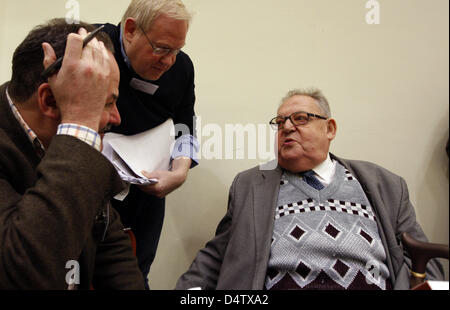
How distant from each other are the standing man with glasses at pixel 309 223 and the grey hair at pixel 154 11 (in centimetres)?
50

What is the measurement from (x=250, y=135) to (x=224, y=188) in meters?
0.21

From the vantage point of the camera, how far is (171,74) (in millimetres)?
1089

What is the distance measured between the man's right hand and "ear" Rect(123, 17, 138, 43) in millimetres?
484

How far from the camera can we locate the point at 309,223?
3.58 ft

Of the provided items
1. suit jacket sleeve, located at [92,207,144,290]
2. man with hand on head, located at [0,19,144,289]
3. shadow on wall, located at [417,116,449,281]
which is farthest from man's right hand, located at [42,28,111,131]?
shadow on wall, located at [417,116,449,281]

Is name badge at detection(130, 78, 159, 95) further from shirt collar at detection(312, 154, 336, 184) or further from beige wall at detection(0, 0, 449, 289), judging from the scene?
shirt collar at detection(312, 154, 336, 184)

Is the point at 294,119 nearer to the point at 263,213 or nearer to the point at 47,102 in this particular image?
the point at 263,213

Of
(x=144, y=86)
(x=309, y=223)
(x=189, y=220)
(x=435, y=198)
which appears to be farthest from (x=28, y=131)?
(x=435, y=198)

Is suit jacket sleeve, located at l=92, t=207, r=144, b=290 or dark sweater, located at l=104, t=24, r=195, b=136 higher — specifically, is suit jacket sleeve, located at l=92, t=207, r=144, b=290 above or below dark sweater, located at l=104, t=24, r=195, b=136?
below

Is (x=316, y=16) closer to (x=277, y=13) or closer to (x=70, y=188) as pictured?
(x=277, y=13)

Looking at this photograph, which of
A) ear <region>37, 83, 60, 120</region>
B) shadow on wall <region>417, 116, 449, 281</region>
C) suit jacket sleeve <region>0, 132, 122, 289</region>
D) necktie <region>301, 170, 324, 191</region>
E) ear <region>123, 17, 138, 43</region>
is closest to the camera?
suit jacket sleeve <region>0, 132, 122, 289</region>

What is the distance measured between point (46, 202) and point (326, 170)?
1000 millimetres

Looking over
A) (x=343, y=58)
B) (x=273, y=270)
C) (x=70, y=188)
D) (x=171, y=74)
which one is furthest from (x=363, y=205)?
(x=70, y=188)

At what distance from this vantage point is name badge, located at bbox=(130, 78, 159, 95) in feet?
3.35
